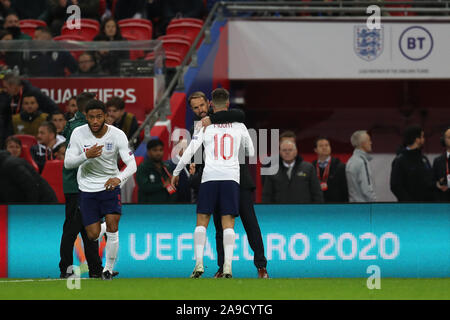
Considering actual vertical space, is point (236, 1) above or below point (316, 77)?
above

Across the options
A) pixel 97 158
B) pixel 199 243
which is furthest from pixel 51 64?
pixel 199 243

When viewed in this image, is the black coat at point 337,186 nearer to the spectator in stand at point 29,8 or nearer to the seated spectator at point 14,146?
the seated spectator at point 14,146

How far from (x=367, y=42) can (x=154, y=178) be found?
30.0 feet

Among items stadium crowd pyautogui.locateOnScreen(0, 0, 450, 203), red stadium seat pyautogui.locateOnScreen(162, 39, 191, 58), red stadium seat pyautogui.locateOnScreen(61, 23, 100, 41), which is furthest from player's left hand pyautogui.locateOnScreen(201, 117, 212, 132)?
red stadium seat pyautogui.locateOnScreen(61, 23, 100, 41)

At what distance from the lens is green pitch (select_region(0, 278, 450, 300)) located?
8266 mm

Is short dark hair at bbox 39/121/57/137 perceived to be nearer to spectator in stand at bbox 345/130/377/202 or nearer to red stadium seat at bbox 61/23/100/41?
spectator in stand at bbox 345/130/377/202

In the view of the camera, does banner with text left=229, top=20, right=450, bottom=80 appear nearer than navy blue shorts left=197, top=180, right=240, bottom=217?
No

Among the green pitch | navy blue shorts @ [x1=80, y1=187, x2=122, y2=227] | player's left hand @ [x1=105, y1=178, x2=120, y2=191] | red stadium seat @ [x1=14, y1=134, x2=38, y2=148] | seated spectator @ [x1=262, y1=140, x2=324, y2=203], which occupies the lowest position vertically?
the green pitch

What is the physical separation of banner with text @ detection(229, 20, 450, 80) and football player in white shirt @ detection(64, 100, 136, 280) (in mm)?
10653

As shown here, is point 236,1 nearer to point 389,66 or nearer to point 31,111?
point 389,66

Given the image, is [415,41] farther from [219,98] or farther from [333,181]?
[219,98]

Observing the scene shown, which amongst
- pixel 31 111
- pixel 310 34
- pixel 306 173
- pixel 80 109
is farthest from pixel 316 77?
pixel 80 109

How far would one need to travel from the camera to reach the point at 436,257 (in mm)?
11320
